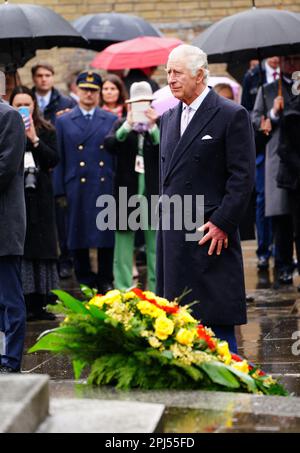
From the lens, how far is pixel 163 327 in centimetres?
568

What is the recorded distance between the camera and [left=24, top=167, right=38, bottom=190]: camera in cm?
1064

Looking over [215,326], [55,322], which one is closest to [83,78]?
[55,322]

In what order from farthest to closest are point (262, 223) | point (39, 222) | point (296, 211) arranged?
point (262, 223) < point (296, 211) < point (39, 222)

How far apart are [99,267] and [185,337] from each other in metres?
6.75

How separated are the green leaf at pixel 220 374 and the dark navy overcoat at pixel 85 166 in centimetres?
668

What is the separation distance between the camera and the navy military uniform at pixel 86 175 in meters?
12.4

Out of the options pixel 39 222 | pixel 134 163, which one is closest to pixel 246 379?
pixel 39 222

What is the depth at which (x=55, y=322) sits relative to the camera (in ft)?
34.8

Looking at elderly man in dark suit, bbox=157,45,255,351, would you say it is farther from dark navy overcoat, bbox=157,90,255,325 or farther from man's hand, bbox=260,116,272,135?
man's hand, bbox=260,116,272,135

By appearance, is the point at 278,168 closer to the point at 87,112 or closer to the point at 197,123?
the point at 87,112

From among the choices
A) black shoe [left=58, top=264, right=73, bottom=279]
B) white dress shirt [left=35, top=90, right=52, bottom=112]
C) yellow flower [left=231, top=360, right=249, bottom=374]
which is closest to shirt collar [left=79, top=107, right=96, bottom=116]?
white dress shirt [left=35, top=90, right=52, bottom=112]

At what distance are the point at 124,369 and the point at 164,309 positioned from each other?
1.26 feet

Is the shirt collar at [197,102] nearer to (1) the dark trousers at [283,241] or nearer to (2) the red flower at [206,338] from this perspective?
(2) the red flower at [206,338]

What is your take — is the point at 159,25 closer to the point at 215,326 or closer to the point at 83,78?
the point at 83,78
